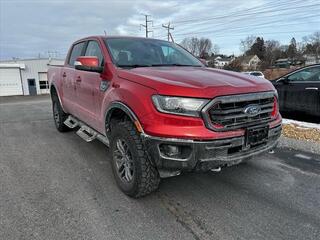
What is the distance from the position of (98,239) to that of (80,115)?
2886 mm

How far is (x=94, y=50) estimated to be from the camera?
5008 millimetres

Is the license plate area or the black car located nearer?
the license plate area

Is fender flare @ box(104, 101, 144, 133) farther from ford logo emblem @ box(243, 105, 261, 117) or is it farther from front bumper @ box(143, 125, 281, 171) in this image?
ford logo emblem @ box(243, 105, 261, 117)

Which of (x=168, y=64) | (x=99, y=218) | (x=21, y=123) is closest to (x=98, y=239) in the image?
(x=99, y=218)

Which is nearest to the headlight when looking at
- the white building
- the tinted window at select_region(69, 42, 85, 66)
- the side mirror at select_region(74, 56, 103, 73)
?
the side mirror at select_region(74, 56, 103, 73)

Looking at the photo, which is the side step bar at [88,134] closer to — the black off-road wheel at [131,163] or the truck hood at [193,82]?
the black off-road wheel at [131,163]

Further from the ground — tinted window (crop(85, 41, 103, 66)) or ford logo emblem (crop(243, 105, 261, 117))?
tinted window (crop(85, 41, 103, 66))

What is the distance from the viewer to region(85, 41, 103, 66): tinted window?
4.64 m

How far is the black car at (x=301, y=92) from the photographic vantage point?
7.50m

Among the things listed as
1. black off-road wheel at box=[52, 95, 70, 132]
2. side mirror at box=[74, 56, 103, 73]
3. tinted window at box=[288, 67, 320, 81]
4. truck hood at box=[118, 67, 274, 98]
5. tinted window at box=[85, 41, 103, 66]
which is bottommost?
black off-road wheel at box=[52, 95, 70, 132]

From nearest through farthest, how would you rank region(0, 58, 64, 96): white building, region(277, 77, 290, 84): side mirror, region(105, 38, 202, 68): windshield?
region(105, 38, 202, 68): windshield < region(277, 77, 290, 84): side mirror < region(0, 58, 64, 96): white building

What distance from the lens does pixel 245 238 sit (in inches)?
118

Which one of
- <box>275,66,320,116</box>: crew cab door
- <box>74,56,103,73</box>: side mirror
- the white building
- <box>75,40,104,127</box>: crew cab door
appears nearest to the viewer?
<box>74,56,103,73</box>: side mirror

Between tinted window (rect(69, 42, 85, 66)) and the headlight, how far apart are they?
3.02 metres
